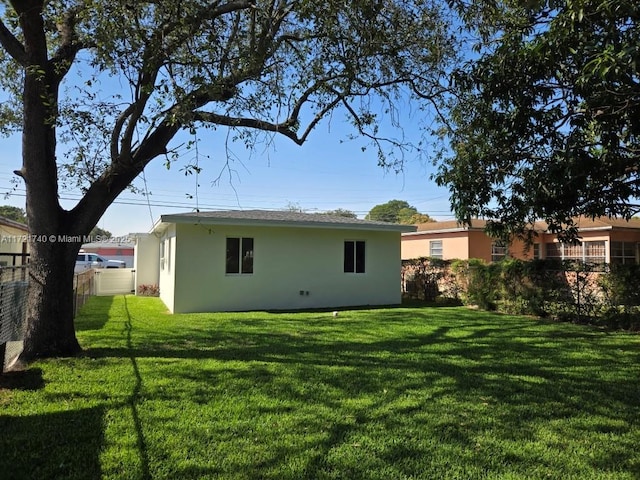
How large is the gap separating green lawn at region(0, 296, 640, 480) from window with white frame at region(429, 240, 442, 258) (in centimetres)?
1398

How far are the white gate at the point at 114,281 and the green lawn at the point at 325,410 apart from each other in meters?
12.3

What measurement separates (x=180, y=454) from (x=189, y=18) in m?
5.41

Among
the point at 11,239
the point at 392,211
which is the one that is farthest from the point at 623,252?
the point at 392,211

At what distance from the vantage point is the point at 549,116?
591cm

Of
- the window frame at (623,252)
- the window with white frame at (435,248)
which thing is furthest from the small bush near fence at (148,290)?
the window frame at (623,252)

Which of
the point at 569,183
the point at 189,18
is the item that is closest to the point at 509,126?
the point at 569,183

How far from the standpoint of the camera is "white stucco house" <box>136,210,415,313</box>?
44.0ft

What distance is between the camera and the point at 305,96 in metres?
8.04

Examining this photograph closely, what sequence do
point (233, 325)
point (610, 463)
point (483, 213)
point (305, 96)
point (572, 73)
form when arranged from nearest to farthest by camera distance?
point (610, 463) < point (572, 73) < point (483, 213) < point (305, 96) < point (233, 325)

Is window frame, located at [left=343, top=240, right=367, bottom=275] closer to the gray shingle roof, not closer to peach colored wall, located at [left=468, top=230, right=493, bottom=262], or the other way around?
the gray shingle roof

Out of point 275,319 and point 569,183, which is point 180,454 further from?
point 275,319

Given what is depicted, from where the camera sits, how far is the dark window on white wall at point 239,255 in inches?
554

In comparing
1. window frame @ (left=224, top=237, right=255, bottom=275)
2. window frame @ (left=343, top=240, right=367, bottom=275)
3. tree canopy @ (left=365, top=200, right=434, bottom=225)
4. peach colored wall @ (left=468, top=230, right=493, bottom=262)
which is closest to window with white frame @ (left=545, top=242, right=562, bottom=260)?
peach colored wall @ (left=468, top=230, right=493, bottom=262)

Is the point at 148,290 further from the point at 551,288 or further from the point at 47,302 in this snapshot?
the point at 551,288
